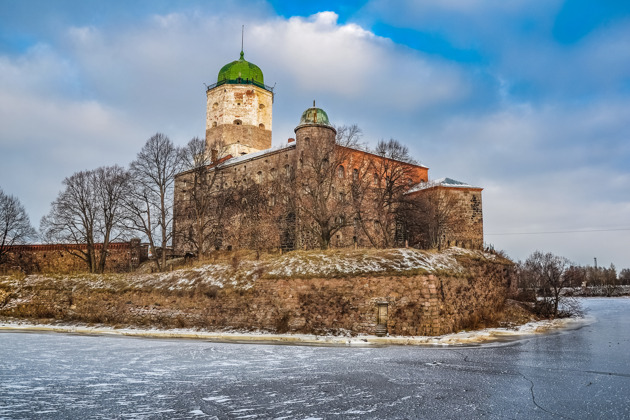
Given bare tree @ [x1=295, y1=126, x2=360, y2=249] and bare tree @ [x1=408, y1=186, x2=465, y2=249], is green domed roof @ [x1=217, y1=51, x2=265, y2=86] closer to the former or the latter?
bare tree @ [x1=295, y1=126, x2=360, y2=249]

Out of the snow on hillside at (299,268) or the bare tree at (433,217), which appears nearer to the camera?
the snow on hillside at (299,268)

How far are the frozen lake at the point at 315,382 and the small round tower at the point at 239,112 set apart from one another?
35693 mm

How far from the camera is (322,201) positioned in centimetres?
2786

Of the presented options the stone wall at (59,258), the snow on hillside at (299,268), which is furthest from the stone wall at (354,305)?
the stone wall at (59,258)

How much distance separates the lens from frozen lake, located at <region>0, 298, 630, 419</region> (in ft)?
24.0

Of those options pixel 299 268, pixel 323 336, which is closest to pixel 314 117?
pixel 299 268

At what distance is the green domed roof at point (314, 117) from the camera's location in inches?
1404

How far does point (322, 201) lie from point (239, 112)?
82.5 feet

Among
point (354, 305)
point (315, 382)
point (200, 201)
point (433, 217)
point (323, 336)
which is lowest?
point (323, 336)

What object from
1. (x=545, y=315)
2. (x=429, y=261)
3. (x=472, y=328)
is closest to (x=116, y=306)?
(x=429, y=261)

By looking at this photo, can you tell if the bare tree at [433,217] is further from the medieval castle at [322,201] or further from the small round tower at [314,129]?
the small round tower at [314,129]

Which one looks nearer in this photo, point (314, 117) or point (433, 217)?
point (314, 117)

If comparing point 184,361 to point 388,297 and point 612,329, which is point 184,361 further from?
point 612,329

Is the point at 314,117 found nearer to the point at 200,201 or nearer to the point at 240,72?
the point at 200,201
